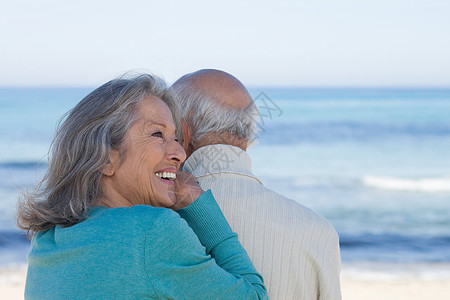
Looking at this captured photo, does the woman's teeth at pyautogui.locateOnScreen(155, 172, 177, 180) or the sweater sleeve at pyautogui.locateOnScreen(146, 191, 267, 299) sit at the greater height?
the woman's teeth at pyautogui.locateOnScreen(155, 172, 177, 180)

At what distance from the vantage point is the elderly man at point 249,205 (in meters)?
1.93

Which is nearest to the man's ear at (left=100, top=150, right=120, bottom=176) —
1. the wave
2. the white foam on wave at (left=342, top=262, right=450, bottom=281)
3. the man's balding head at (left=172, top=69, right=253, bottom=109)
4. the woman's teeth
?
the woman's teeth

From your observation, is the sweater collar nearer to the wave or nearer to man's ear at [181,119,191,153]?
man's ear at [181,119,191,153]

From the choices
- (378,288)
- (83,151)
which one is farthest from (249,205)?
(378,288)

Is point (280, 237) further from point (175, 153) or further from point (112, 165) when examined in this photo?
point (112, 165)

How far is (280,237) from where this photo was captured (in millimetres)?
1938

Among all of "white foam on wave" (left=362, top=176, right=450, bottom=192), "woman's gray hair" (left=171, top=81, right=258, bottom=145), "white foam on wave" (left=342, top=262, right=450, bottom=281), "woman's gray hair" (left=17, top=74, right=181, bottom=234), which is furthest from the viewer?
"white foam on wave" (left=362, top=176, right=450, bottom=192)

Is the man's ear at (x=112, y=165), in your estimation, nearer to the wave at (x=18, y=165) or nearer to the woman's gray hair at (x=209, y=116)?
the woman's gray hair at (x=209, y=116)

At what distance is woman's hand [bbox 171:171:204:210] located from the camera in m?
1.84

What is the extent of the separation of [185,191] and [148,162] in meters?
0.15

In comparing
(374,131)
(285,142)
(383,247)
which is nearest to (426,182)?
(383,247)

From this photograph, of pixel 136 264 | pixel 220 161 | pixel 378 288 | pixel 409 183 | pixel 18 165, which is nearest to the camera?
pixel 136 264

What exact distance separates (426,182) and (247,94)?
1062 cm

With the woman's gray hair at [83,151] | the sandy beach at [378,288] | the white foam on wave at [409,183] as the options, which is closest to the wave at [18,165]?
the white foam on wave at [409,183]
